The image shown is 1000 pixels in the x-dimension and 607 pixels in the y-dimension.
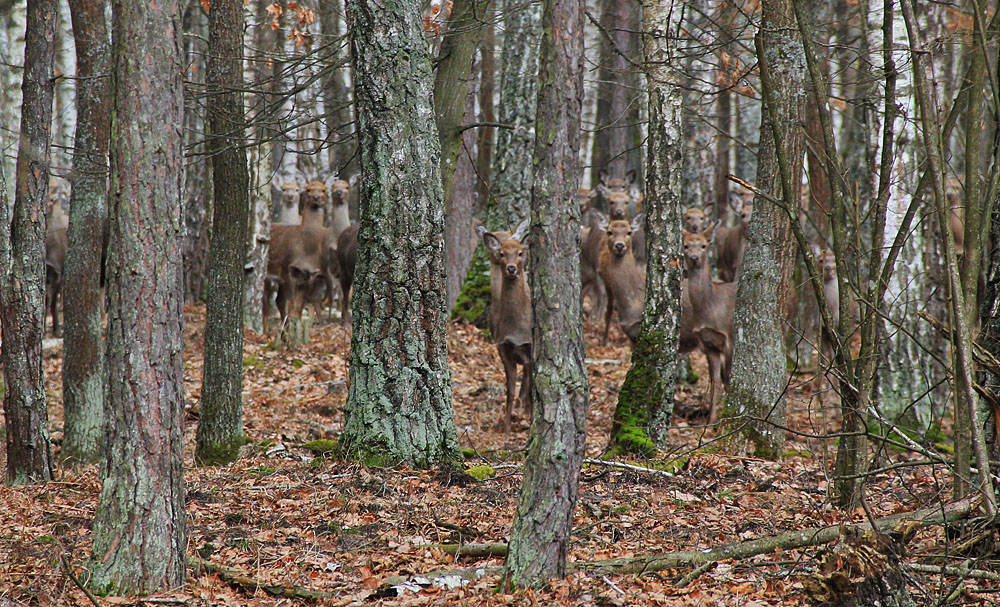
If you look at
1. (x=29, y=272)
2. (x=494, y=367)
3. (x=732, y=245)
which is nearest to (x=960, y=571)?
(x=29, y=272)

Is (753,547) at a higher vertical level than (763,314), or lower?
lower

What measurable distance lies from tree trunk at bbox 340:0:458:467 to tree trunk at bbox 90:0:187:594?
9.14 ft

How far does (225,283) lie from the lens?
771 centimetres

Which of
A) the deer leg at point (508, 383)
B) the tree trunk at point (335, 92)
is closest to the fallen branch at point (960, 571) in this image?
the tree trunk at point (335, 92)

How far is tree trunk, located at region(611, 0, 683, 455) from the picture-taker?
25.7ft

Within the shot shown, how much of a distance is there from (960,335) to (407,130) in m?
4.19

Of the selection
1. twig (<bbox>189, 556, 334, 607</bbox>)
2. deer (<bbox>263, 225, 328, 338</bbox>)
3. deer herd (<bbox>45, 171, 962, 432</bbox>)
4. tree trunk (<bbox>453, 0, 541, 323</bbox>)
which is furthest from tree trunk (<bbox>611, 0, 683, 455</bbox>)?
deer (<bbox>263, 225, 328, 338</bbox>)

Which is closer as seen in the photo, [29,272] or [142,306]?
[142,306]

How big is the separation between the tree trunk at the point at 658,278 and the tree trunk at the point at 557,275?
409 centimetres

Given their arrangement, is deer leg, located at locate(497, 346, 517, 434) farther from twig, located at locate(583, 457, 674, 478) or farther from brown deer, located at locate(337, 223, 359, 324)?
brown deer, located at locate(337, 223, 359, 324)

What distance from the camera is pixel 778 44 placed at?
7.78 metres

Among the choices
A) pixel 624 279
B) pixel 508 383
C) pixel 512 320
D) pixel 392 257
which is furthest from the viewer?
pixel 624 279

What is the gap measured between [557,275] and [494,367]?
9.64 meters

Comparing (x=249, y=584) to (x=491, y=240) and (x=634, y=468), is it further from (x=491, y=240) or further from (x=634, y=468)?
(x=491, y=240)
